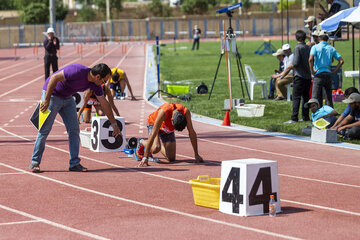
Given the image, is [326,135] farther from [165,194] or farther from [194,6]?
[194,6]

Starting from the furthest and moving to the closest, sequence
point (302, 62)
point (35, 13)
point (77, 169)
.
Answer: point (35, 13) → point (302, 62) → point (77, 169)

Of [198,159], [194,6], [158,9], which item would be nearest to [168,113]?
[198,159]

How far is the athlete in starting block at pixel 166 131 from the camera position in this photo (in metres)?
10.2

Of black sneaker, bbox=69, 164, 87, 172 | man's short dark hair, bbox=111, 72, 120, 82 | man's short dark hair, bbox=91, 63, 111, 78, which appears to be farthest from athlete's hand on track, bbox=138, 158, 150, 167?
man's short dark hair, bbox=111, 72, 120, 82

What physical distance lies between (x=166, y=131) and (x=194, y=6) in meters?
117

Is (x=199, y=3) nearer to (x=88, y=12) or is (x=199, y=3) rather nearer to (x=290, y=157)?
(x=88, y=12)

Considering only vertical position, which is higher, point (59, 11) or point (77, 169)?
point (59, 11)

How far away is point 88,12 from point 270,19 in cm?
3476

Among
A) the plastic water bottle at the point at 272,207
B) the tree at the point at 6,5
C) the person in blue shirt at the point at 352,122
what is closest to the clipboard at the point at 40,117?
the plastic water bottle at the point at 272,207

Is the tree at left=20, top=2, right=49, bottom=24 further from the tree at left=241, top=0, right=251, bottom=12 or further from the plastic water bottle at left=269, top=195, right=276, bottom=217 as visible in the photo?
the plastic water bottle at left=269, top=195, right=276, bottom=217

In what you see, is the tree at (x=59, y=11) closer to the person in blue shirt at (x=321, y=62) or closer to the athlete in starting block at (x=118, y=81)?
the athlete in starting block at (x=118, y=81)

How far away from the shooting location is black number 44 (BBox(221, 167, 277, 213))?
24.8 feet

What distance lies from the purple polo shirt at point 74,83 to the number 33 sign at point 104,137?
6.57ft

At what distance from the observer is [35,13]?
10988 cm
